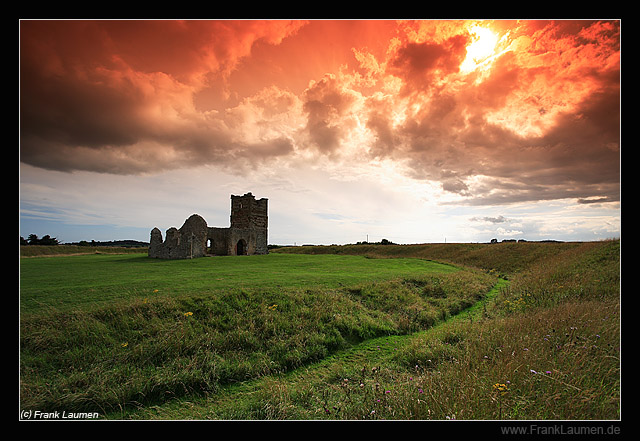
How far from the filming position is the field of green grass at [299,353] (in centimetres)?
411

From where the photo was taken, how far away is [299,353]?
6793 millimetres

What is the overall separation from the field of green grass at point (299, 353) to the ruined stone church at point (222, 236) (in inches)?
501

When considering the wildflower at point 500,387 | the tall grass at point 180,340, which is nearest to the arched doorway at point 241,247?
the tall grass at point 180,340

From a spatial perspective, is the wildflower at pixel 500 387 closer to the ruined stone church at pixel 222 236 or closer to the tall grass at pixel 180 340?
the tall grass at pixel 180 340

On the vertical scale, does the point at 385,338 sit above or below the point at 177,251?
below

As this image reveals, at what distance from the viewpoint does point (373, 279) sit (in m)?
14.3

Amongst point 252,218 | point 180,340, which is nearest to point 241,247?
point 252,218

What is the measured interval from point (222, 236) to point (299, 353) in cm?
2600

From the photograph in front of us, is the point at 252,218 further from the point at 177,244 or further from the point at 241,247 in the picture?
the point at 177,244

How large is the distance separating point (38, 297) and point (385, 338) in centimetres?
1090
